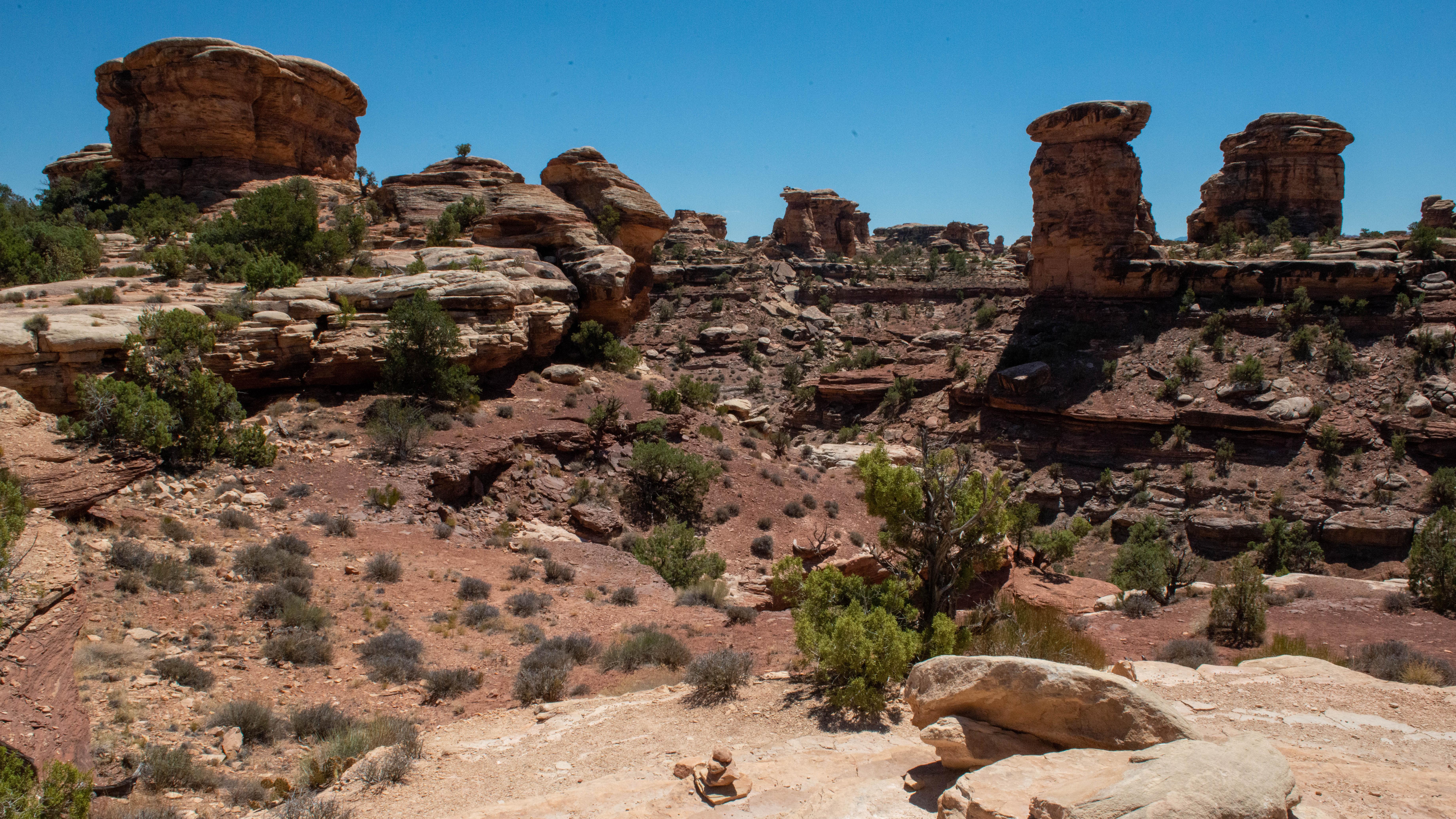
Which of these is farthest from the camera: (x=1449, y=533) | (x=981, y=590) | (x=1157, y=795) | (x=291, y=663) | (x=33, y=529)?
(x=981, y=590)

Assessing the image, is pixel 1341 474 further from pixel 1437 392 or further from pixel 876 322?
pixel 876 322

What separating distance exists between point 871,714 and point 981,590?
8.66 m

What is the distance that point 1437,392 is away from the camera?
24.9 m

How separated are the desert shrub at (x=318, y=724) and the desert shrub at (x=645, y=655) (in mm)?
3193

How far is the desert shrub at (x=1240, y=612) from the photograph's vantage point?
11211 mm

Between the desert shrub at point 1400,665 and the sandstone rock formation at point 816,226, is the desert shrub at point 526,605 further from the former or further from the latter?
the sandstone rock formation at point 816,226

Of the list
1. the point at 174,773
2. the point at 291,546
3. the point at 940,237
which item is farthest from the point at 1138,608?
the point at 940,237

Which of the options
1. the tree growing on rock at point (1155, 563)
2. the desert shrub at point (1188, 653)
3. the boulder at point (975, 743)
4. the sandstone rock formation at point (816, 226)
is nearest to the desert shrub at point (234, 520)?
the boulder at point (975, 743)

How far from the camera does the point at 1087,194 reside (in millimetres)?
31188

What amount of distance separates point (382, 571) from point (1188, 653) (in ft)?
39.8

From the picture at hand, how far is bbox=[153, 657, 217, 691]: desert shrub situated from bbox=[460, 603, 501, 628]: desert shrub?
3463mm

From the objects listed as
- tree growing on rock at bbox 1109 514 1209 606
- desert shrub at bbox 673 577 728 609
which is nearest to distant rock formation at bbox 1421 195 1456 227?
tree growing on rock at bbox 1109 514 1209 606

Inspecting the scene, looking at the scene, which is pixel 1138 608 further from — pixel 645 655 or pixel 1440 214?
pixel 1440 214

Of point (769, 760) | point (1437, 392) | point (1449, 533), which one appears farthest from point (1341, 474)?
point (769, 760)
